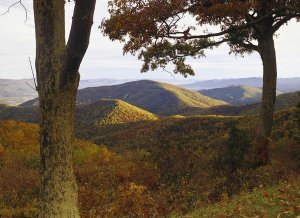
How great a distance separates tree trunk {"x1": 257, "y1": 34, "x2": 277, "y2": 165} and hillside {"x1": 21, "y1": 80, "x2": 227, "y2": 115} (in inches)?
3893

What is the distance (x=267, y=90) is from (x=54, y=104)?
9466mm

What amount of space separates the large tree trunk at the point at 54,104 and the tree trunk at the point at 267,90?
9.15 m

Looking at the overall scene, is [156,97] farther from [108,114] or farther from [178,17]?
[178,17]

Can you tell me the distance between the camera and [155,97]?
159875 millimetres

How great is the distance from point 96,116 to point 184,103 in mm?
63805

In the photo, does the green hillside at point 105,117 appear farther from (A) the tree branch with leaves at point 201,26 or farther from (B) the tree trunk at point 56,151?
(B) the tree trunk at point 56,151

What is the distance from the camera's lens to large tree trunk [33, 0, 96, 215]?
5867 mm

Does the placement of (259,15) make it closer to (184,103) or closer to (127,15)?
(127,15)

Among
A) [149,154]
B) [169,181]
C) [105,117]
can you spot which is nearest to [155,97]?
[105,117]

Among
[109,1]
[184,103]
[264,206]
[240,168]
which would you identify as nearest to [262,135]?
[240,168]

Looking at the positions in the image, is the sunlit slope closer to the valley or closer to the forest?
the valley

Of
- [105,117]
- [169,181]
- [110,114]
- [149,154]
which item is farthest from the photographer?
[110,114]

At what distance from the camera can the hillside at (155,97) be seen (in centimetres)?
13100

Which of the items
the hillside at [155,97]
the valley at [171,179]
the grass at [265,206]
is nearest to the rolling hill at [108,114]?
the hillside at [155,97]
